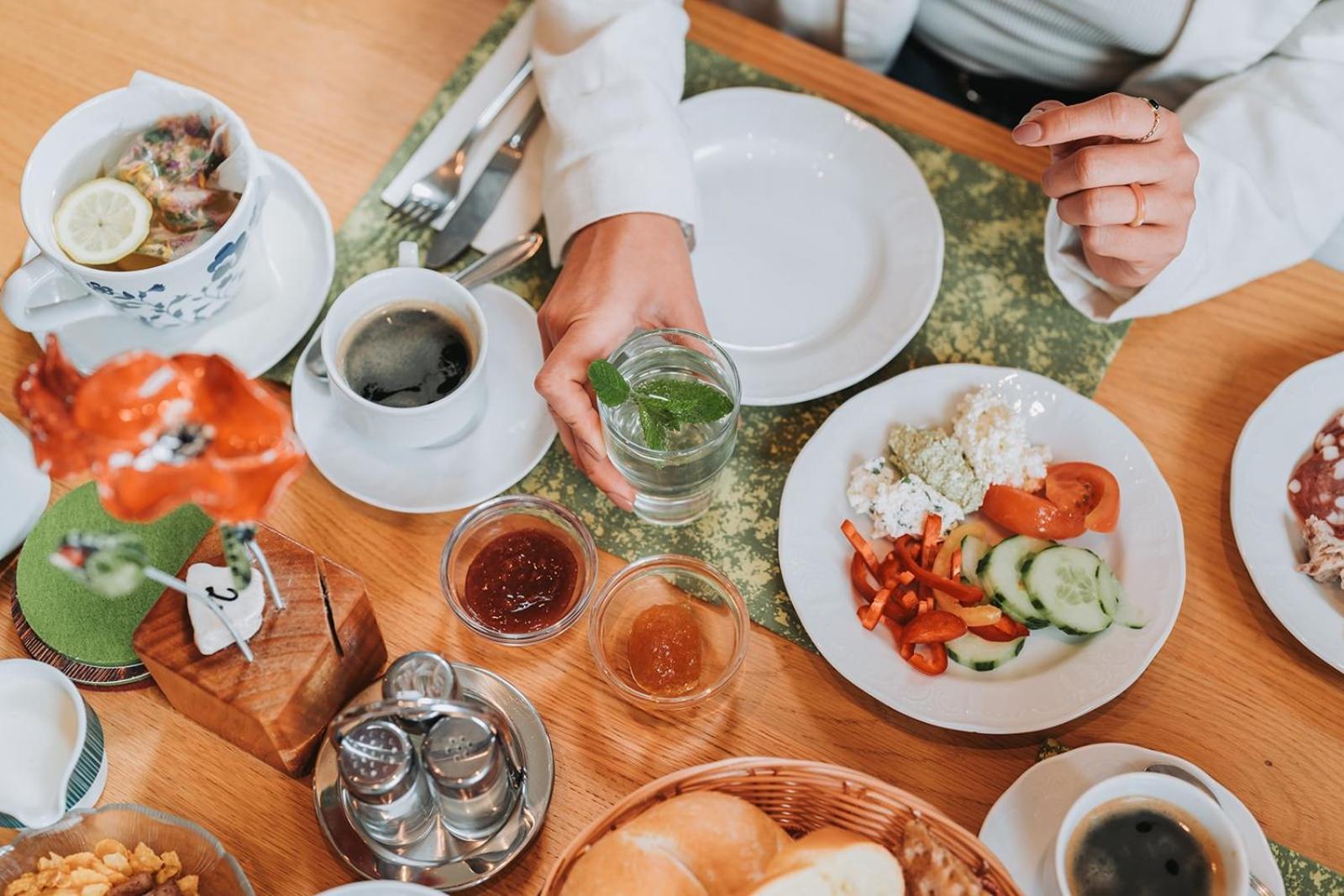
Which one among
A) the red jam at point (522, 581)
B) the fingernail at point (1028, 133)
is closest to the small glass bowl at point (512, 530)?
the red jam at point (522, 581)

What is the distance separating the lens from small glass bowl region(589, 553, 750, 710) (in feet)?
3.96

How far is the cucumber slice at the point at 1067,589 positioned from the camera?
118cm

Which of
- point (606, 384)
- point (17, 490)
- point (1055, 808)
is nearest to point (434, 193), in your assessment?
point (606, 384)

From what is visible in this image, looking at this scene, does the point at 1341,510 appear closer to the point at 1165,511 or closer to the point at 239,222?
the point at 1165,511

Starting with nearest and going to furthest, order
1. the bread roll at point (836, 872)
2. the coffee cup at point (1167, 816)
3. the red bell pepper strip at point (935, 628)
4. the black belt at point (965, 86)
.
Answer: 1. the bread roll at point (836, 872)
2. the coffee cup at point (1167, 816)
3. the red bell pepper strip at point (935, 628)
4. the black belt at point (965, 86)

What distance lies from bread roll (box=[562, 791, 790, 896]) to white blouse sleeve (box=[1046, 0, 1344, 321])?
904 millimetres

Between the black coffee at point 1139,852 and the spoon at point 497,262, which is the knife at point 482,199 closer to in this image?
the spoon at point 497,262

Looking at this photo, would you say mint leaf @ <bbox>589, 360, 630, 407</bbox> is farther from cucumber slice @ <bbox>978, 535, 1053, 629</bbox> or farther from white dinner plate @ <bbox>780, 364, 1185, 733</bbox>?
cucumber slice @ <bbox>978, 535, 1053, 629</bbox>

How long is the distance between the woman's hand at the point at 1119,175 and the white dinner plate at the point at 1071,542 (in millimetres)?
215

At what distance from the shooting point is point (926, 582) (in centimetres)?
123

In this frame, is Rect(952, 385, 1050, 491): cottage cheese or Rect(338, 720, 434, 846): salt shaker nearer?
Rect(338, 720, 434, 846): salt shaker

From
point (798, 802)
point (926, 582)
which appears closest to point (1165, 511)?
point (926, 582)

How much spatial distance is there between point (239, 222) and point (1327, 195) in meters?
1.47

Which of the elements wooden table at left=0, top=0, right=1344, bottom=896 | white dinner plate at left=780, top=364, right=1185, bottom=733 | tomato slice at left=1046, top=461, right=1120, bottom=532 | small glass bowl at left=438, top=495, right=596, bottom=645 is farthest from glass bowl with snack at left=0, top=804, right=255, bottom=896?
tomato slice at left=1046, top=461, right=1120, bottom=532
